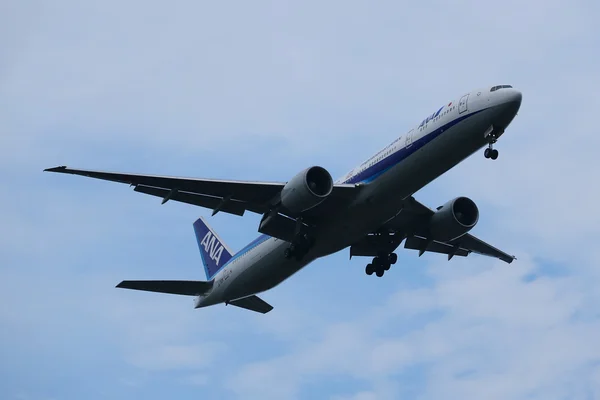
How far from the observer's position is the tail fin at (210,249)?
4181cm

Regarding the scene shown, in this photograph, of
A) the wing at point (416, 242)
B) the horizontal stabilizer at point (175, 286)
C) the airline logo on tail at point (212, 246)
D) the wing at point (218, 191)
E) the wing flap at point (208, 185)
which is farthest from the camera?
the airline logo on tail at point (212, 246)

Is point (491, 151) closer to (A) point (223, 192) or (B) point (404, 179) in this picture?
(B) point (404, 179)

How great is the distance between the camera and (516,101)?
2969 centimetres

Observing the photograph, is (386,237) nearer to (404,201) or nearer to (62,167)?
(404,201)

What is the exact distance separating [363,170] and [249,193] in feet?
14.6

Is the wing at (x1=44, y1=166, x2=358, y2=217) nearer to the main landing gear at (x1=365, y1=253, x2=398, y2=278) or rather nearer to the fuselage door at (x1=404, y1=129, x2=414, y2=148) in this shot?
the fuselage door at (x1=404, y1=129, x2=414, y2=148)

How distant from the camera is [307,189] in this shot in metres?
31.4

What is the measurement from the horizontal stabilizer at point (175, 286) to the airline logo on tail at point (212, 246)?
200 centimetres

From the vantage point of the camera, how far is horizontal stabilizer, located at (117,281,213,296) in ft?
124

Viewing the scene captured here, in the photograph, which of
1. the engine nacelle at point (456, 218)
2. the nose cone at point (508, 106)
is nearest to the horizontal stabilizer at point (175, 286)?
the engine nacelle at point (456, 218)

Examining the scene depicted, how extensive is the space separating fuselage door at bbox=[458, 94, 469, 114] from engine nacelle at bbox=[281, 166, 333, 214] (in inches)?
210

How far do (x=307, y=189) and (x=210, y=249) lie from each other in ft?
44.9

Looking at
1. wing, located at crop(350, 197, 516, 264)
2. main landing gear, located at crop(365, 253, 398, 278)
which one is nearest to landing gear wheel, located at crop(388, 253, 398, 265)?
main landing gear, located at crop(365, 253, 398, 278)

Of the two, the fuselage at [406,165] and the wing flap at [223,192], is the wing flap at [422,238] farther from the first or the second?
the wing flap at [223,192]
